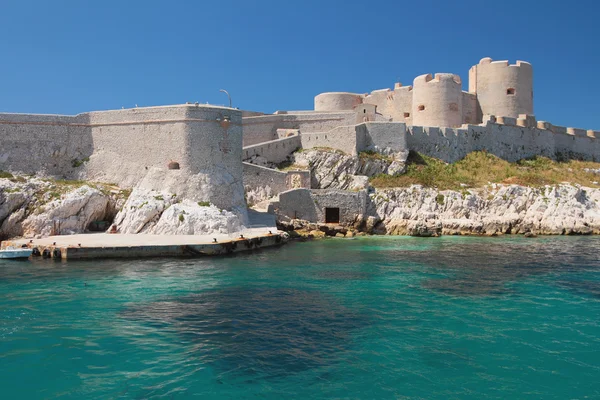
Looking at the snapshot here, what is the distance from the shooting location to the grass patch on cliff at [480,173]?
30672 mm

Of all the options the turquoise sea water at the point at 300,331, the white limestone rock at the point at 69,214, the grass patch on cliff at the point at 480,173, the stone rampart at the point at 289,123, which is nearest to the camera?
the turquoise sea water at the point at 300,331

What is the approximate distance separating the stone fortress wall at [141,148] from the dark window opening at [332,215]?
19.9 feet

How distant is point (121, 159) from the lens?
2558 cm

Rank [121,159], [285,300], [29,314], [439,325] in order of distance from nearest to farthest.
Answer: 1. [439,325]
2. [29,314]
3. [285,300]
4. [121,159]

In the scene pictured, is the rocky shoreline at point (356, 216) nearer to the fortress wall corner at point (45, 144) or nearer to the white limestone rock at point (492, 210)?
the white limestone rock at point (492, 210)

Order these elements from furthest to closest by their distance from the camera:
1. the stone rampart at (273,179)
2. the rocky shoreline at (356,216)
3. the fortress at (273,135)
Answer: the stone rampart at (273,179) < the fortress at (273,135) < the rocky shoreline at (356,216)

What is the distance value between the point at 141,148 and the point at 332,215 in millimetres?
11520

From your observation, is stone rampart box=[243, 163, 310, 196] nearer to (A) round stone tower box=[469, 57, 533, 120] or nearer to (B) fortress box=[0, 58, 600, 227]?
(B) fortress box=[0, 58, 600, 227]

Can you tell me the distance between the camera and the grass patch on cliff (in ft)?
101

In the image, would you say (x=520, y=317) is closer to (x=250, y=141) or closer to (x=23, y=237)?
(x=23, y=237)

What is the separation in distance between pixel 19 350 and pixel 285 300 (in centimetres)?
582

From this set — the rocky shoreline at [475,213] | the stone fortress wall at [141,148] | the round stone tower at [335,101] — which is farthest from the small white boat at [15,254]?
the round stone tower at [335,101]

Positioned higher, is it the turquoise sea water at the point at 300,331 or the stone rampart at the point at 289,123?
the stone rampart at the point at 289,123

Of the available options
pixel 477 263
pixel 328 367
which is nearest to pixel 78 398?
pixel 328 367
